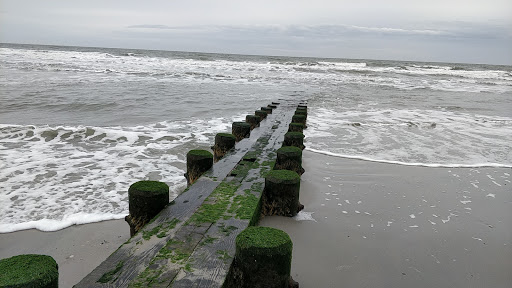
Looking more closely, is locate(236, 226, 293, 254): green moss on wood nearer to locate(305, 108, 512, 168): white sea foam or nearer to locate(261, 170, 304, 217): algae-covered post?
locate(261, 170, 304, 217): algae-covered post

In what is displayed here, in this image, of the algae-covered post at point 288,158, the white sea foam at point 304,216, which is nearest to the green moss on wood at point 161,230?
the white sea foam at point 304,216

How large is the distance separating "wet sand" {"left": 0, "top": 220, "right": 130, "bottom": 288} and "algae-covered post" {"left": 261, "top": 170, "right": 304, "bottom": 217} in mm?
1683

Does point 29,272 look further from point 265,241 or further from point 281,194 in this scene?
point 281,194

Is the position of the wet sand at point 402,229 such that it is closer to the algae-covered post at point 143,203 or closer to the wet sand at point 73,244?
the algae-covered post at point 143,203

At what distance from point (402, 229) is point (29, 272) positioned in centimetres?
367

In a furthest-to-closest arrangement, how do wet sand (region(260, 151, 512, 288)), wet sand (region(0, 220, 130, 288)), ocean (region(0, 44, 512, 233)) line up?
ocean (region(0, 44, 512, 233))
wet sand (region(0, 220, 130, 288))
wet sand (region(260, 151, 512, 288))

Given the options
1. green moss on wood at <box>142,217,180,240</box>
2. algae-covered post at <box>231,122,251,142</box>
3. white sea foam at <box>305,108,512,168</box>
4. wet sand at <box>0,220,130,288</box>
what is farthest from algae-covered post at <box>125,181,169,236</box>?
white sea foam at <box>305,108,512,168</box>

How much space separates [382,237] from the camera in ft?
12.7

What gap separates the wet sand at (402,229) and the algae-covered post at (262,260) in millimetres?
930

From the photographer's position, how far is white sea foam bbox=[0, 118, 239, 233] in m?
4.51

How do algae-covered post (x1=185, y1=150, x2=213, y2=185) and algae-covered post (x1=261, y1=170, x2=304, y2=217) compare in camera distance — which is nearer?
algae-covered post (x1=261, y1=170, x2=304, y2=217)

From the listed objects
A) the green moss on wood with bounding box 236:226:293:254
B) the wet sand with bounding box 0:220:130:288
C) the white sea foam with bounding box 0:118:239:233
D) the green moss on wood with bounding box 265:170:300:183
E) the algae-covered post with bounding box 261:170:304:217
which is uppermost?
the green moss on wood with bounding box 236:226:293:254

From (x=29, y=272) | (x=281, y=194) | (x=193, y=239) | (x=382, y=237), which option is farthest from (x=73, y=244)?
(x=382, y=237)

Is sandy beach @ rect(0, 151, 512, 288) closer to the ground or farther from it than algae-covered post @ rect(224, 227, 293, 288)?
closer to the ground
